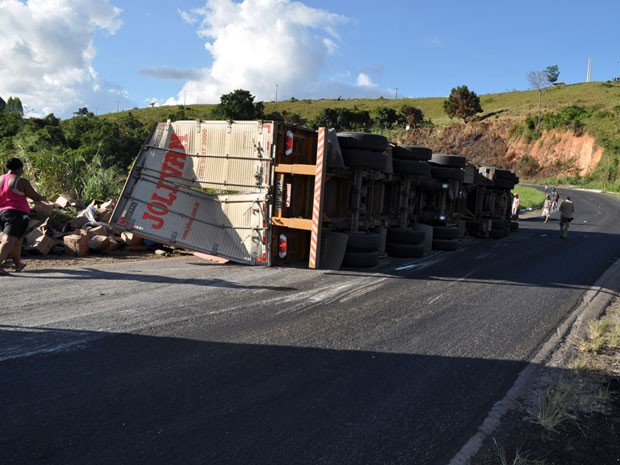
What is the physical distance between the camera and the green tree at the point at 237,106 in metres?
59.6

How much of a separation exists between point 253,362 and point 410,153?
8308 millimetres

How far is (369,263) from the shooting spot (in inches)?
376

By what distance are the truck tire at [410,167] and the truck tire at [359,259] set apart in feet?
8.95

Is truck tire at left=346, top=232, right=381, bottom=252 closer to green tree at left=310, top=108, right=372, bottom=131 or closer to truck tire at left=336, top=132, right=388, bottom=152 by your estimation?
truck tire at left=336, top=132, right=388, bottom=152

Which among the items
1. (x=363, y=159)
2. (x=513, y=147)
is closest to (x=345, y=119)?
(x=513, y=147)

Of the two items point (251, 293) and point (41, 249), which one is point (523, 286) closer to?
point (251, 293)

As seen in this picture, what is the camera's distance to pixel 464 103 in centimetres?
8506

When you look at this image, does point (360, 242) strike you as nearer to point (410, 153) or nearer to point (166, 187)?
point (410, 153)

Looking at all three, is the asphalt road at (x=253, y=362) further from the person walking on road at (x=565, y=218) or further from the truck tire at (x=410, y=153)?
the person walking on road at (x=565, y=218)

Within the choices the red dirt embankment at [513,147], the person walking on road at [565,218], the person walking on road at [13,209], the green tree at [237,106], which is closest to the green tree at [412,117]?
the red dirt embankment at [513,147]

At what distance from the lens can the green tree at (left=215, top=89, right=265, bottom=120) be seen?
59.6 m

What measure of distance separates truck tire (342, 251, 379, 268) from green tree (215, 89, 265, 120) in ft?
169

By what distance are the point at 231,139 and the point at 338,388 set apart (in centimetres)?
634

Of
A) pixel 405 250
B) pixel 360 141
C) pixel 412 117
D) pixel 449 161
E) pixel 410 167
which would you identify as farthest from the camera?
pixel 412 117
